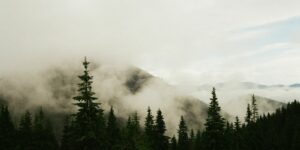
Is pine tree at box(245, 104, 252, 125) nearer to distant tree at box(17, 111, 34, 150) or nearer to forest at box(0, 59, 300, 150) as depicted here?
forest at box(0, 59, 300, 150)

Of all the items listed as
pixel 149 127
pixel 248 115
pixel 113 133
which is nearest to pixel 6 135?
pixel 149 127

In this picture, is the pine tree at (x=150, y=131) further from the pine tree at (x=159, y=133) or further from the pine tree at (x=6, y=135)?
the pine tree at (x=6, y=135)

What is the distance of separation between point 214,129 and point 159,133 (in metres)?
18.9

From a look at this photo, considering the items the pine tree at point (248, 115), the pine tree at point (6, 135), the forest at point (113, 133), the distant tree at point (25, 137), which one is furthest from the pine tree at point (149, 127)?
the pine tree at point (248, 115)

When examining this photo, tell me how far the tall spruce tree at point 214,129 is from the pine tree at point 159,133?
1736 cm

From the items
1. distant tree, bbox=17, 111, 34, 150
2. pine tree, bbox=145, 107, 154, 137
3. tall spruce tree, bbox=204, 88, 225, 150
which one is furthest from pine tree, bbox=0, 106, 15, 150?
tall spruce tree, bbox=204, 88, 225, 150

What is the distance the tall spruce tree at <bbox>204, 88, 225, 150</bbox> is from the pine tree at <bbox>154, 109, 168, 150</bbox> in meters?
17.4

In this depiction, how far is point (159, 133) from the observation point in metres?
56.4

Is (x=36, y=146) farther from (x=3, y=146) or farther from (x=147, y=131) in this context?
(x=147, y=131)

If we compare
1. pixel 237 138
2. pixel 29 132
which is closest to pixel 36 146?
pixel 29 132

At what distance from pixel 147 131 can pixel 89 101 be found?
29.2m

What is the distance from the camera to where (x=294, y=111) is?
141 metres

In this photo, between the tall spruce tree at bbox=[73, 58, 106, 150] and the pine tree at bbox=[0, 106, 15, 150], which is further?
the pine tree at bbox=[0, 106, 15, 150]

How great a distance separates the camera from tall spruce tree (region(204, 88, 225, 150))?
125 feet
